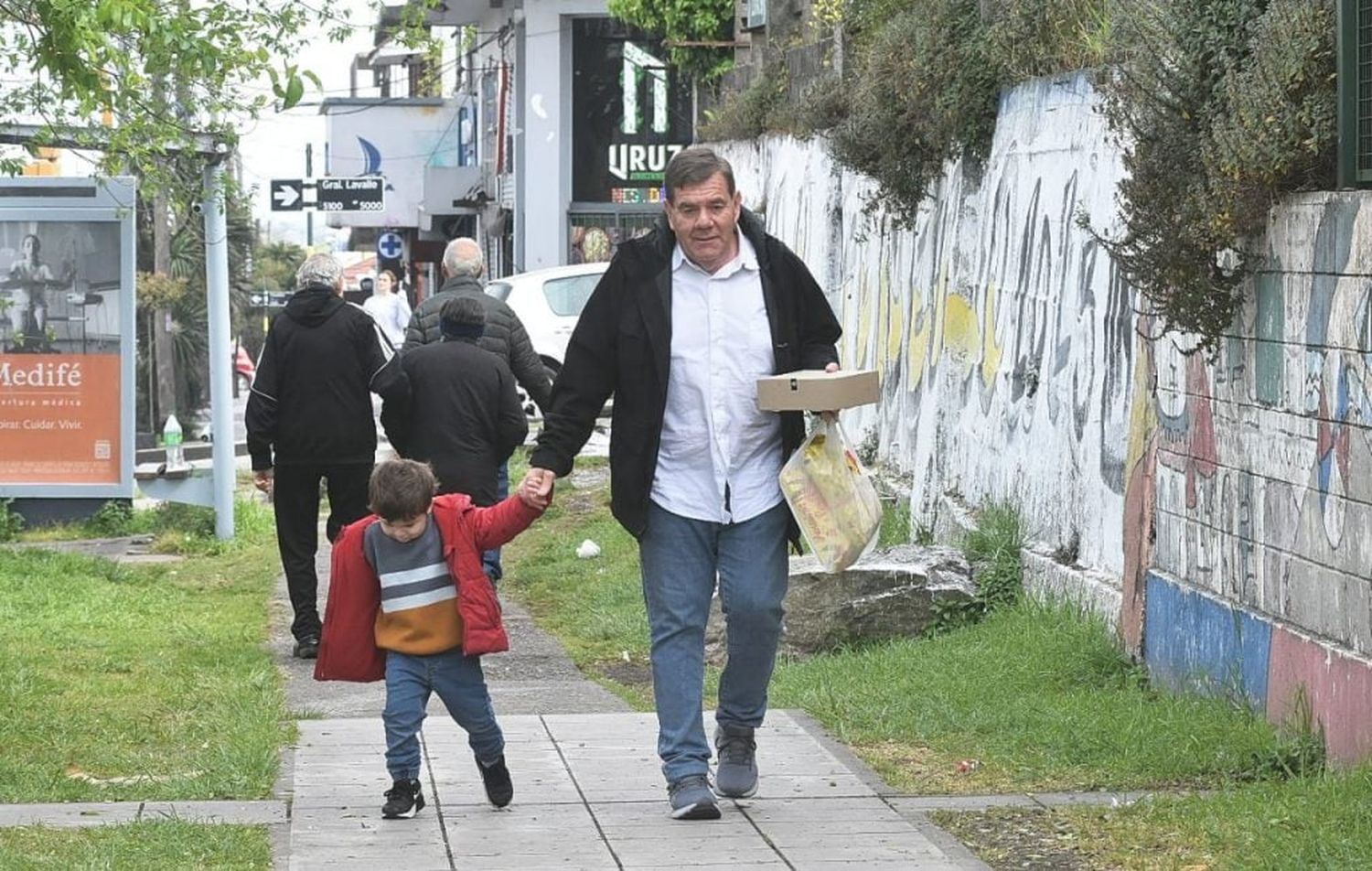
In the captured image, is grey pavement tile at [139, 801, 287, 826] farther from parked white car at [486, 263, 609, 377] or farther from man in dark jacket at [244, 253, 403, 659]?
parked white car at [486, 263, 609, 377]

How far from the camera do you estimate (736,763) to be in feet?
20.8

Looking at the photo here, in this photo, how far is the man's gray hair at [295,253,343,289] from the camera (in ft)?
32.6

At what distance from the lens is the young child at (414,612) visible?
6.04 m

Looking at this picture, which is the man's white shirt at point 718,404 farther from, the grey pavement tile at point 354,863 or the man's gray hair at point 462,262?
the man's gray hair at point 462,262

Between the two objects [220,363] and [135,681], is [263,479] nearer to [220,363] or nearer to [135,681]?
[135,681]

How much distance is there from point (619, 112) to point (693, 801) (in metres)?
29.3

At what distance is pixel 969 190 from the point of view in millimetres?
11344

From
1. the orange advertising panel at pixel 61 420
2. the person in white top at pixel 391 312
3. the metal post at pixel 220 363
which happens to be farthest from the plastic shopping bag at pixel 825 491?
the person in white top at pixel 391 312

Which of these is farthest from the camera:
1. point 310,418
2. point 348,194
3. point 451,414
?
point 348,194

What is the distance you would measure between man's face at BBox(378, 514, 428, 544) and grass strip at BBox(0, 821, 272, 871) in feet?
2.91

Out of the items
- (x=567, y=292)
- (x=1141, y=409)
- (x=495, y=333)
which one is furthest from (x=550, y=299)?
(x=1141, y=409)

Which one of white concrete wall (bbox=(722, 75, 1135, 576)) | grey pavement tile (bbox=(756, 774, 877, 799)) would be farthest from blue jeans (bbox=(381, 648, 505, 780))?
white concrete wall (bbox=(722, 75, 1135, 576))

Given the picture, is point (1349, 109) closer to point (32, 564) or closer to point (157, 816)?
point (157, 816)

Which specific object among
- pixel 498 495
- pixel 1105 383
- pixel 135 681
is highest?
pixel 1105 383
